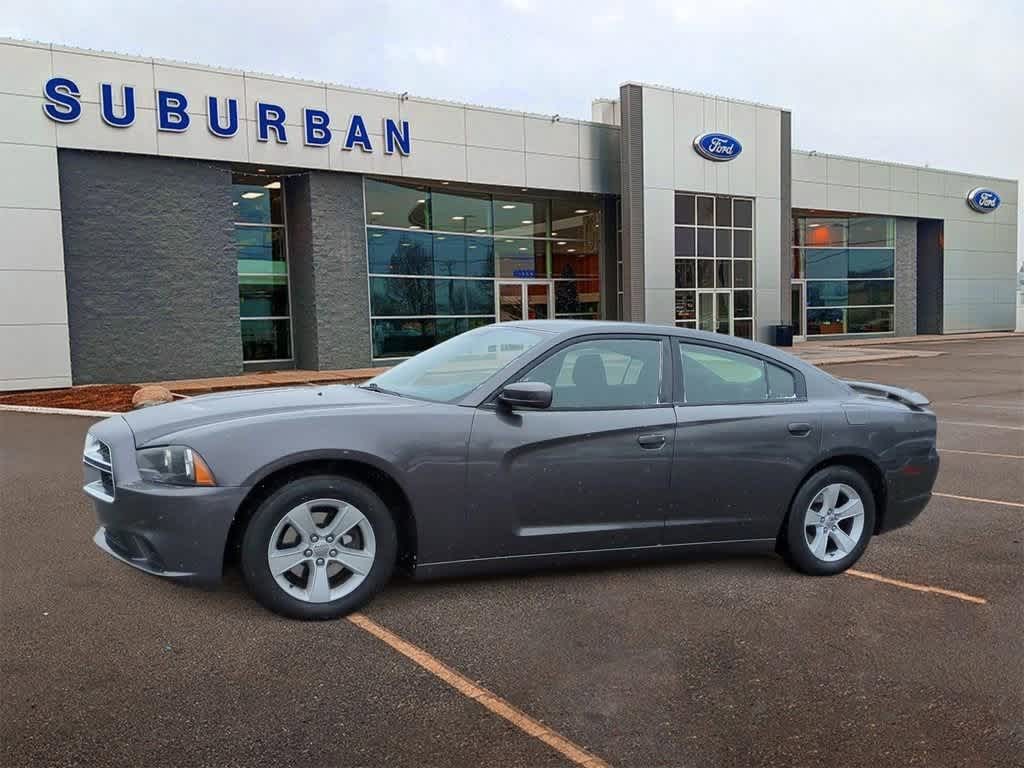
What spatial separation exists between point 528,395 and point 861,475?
232cm

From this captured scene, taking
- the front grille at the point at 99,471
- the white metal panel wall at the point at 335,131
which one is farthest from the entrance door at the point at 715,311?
the front grille at the point at 99,471

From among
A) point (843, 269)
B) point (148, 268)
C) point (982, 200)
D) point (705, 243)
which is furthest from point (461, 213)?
point (982, 200)

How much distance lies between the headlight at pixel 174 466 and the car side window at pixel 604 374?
5.50 ft

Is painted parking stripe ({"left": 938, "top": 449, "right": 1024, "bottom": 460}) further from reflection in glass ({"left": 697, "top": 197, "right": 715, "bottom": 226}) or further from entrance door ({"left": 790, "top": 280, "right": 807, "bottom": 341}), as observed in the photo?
entrance door ({"left": 790, "top": 280, "right": 807, "bottom": 341})

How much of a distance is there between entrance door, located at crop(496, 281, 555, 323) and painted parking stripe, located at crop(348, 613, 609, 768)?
22380 millimetres

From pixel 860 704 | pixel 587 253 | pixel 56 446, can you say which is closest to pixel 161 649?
pixel 860 704

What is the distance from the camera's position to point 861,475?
5.25 metres

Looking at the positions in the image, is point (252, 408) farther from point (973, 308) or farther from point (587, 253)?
point (973, 308)

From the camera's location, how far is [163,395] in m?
14.3

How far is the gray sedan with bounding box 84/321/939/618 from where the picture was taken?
4.04 m

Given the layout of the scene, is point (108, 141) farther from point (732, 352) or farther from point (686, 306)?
point (686, 306)

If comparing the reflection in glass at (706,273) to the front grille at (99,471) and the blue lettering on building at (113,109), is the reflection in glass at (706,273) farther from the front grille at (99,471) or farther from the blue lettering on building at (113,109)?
the front grille at (99,471)

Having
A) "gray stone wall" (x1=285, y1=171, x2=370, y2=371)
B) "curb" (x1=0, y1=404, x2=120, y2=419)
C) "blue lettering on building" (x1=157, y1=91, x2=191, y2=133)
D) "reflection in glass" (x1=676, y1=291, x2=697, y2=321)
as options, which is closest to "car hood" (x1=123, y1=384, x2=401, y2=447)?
"curb" (x1=0, y1=404, x2=120, y2=419)

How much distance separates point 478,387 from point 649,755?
213 centimetres
